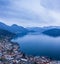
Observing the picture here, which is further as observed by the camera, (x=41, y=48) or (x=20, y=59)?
(x=41, y=48)

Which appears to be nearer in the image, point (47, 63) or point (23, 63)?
point (23, 63)

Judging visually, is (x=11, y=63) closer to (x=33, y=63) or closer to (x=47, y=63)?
(x=33, y=63)

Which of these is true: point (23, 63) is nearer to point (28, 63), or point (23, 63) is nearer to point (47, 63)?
point (28, 63)

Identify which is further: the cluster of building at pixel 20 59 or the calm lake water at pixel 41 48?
the calm lake water at pixel 41 48

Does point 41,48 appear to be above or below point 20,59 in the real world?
above

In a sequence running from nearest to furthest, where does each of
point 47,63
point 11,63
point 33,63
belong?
point 11,63
point 33,63
point 47,63

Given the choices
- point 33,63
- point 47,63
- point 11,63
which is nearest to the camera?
point 11,63

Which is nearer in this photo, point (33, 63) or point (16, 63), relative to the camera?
point (16, 63)

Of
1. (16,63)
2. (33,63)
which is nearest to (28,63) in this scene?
(33,63)

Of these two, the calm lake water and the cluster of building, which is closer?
the cluster of building

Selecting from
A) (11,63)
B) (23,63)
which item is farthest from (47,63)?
(11,63)
